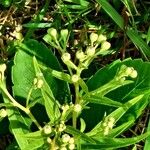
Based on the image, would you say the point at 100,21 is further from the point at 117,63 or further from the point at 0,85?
the point at 0,85

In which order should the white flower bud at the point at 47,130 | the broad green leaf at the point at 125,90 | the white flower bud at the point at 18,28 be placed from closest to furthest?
the white flower bud at the point at 47,130 < the broad green leaf at the point at 125,90 < the white flower bud at the point at 18,28

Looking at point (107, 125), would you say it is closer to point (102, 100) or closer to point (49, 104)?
point (102, 100)

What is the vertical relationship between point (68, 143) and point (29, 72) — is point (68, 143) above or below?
below

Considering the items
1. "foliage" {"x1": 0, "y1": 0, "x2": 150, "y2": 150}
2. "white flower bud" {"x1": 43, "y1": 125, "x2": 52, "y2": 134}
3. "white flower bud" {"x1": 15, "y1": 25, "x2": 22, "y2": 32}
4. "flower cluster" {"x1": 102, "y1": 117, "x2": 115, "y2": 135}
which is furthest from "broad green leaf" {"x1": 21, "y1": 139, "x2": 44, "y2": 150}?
"white flower bud" {"x1": 15, "y1": 25, "x2": 22, "y2": 32}

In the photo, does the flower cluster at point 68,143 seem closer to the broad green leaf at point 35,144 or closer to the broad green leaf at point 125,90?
the broad green leaf at point 35,144

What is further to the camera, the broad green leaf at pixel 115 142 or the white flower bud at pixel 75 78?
the broad green leaf at pixel 115 142

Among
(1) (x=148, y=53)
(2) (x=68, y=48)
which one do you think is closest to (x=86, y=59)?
(1) (x=148, y=53)

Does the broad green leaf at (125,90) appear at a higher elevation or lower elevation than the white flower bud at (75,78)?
lower

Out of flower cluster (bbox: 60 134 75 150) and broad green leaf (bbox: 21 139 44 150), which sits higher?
flower cluster (bbox: 60 134 75 150)

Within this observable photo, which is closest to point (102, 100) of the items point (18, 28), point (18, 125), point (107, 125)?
point (107, 125)

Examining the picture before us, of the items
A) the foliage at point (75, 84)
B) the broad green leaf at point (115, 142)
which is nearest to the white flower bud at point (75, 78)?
the foliage at point (75, 84)

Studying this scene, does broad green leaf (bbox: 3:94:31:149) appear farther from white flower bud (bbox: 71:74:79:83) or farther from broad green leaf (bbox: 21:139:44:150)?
white flower bud (bbox: 71:74:79:83)

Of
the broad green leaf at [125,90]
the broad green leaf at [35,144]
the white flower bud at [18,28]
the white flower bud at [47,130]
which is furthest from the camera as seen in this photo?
the white flower bud at [18,28]

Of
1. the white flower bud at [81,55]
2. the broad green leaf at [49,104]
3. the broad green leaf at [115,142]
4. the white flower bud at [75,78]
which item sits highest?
the white flower bud at [81,55]
